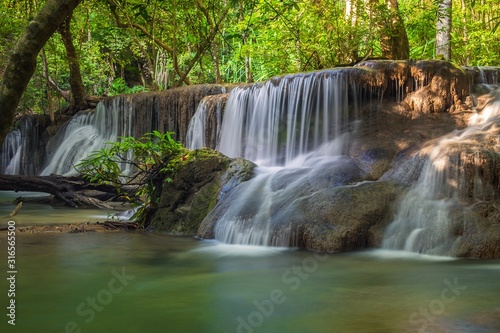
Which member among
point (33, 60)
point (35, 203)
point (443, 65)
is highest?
point (443, 65)

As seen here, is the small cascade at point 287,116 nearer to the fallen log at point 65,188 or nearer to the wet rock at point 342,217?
the fallen log at point 65,188

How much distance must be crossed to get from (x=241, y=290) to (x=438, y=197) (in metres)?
3.14

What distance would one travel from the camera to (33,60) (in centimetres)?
269

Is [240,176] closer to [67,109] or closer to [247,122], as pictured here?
[247,122]

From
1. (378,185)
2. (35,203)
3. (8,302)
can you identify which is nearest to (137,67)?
(35,203)

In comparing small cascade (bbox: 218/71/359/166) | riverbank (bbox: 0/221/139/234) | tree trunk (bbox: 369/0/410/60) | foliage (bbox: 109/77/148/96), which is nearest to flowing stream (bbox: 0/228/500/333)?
riverbank (bbox: 0/221/139/234)

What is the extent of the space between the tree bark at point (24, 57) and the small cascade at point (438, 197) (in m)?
4.59

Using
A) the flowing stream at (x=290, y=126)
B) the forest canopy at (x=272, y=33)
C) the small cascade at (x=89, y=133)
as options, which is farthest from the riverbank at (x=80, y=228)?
the small cascade at (x=89, y=133)

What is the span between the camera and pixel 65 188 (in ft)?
37.8

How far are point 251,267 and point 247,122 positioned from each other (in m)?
5.80

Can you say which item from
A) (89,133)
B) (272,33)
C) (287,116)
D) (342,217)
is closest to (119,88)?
(89,133)

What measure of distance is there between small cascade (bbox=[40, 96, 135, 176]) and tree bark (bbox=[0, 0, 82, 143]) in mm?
13361

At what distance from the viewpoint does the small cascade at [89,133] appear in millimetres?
16125

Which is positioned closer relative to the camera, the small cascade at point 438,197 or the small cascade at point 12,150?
the small cascade at point 438,197
